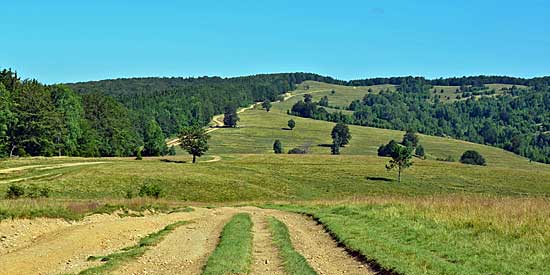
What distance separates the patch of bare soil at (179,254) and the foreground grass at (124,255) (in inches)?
9.1

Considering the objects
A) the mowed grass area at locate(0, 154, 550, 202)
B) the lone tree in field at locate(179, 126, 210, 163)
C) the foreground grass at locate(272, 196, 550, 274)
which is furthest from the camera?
the lone tree in field at locate(179, 126, 210, 163)

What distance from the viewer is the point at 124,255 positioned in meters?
17.6

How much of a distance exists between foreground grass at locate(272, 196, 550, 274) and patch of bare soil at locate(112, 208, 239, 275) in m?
4.79

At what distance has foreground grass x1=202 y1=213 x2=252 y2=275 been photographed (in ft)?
48.5

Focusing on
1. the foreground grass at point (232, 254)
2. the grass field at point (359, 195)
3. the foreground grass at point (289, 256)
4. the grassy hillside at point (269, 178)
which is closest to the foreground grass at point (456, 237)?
the grass field at point (359, 195)

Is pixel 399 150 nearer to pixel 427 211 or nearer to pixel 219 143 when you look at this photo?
pixel 427 211

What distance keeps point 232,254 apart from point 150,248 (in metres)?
3.70

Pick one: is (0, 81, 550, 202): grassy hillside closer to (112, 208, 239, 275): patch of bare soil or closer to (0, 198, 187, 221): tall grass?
(0, 198, 187, 221): tall grass

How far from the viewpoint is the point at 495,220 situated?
20.6m

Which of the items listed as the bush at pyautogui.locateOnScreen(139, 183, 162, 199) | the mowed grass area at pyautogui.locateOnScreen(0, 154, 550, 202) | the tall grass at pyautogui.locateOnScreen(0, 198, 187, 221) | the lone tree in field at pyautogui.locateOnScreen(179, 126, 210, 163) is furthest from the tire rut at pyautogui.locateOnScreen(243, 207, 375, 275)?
the lone tree in field at pyautogui.locateOnScreen(179, 126, 210, 163)

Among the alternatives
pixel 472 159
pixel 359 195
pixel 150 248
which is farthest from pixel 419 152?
pixel 150 248

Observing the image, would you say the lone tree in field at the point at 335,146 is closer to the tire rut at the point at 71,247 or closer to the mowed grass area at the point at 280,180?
the mowed grass area at the point at 280,180

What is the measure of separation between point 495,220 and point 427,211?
6.01 meters

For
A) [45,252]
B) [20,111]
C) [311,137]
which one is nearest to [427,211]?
[45,252]
